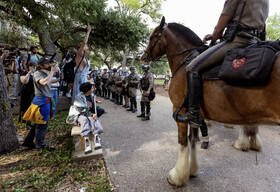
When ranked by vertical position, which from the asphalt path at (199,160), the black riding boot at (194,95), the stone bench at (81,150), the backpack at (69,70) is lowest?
the asphalt path at (199,160)

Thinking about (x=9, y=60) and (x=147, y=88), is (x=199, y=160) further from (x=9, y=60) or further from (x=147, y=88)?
(x=9, y=60)

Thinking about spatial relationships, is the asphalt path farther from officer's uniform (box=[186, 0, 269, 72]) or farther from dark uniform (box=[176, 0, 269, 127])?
officer's uniform (box=[186, 0, 269, 72])

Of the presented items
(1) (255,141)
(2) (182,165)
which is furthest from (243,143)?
(2) (182,165)

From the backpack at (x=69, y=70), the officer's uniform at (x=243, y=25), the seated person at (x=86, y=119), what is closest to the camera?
the officer's uniform at (x=243, y=25)

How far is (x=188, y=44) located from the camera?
287 centimetres

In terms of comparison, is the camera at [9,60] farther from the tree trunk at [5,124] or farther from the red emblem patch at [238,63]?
the red emblem patch at [238,63]

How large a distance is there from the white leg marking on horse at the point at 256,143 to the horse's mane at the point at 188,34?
3.00 meters

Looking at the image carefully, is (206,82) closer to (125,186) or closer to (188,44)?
(188,44)

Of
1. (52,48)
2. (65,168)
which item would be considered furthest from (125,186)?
(52,48)

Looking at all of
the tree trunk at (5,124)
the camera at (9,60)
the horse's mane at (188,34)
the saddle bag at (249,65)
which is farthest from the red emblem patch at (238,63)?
the camera at (9,60)

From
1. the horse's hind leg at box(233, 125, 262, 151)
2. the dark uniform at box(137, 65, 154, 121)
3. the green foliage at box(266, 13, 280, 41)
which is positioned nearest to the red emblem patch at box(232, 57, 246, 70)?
the horse's hind leg at box(233, 125, 262, 151)

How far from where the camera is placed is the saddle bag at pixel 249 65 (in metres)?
1.51

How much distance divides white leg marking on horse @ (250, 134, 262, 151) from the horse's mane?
2996mm

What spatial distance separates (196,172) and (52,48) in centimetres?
1109
